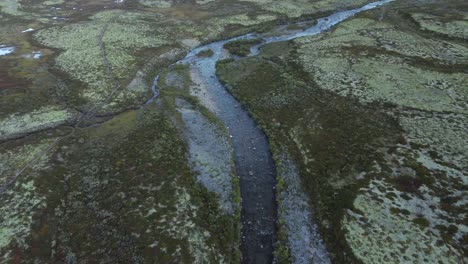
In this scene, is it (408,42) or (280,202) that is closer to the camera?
(280,202)

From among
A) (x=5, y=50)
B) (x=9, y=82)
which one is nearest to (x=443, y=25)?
(x=9, y=82)

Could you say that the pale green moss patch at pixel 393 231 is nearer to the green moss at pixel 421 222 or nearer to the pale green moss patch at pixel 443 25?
the green moss at pixel 421 222

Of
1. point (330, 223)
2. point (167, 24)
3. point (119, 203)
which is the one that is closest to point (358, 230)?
point (330, 223)

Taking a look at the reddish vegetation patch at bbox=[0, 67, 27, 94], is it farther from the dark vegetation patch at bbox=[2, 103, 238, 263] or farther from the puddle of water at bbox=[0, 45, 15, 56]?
the dark vegetation patch at bbox=[2, 103, 238, 263]

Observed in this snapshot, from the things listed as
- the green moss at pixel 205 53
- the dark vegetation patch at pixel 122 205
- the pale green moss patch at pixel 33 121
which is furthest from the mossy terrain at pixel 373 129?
the pale green moss patch at pixel 33 121

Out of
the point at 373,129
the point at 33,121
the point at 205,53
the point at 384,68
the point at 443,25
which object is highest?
the point at 443,25

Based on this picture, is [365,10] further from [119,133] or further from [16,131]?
[16,131]

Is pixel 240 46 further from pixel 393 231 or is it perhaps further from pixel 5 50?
pixel 393 231
